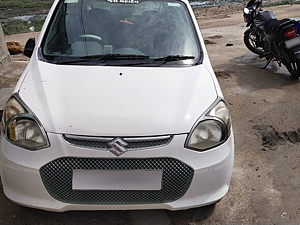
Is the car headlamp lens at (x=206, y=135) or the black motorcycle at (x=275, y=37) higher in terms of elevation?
the car headlamp lens at (x=206, y=135)

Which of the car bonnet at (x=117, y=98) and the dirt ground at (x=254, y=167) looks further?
the dirt ground at (x=254, y=167)

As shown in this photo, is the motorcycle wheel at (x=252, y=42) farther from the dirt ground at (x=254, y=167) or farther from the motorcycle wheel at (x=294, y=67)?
the motorcycle wheel at (x=294, y=67)

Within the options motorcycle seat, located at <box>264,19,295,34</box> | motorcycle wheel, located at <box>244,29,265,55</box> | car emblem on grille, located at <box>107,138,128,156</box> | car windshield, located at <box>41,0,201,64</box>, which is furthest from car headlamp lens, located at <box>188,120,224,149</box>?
motorcycle wheel, located at <box>244,29,265,55</box>

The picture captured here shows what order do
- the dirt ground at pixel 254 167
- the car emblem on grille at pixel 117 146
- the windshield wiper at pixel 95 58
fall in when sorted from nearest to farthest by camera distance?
the car emblem on grille at pixel 117 146
the dirt ground at pixel 254 167
the windshield wiper at pixel 95 58

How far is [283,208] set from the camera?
10.5 ft

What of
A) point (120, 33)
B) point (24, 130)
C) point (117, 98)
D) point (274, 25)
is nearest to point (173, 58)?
point (120, 33)

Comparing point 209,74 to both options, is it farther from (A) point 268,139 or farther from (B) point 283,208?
(A) point 268,139

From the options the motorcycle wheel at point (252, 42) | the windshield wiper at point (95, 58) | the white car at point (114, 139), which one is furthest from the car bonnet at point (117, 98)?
the motorcycle wheel at point (252, 42)

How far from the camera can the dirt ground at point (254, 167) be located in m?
2.99

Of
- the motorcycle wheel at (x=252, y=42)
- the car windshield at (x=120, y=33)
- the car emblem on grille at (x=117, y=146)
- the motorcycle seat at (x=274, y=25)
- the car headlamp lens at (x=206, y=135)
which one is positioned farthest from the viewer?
the motorcycle wheel at (x=252, y=42)

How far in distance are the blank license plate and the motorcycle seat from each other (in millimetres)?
4968

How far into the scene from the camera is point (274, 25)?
22.3 ft

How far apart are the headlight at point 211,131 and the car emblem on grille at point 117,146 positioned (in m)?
0.43

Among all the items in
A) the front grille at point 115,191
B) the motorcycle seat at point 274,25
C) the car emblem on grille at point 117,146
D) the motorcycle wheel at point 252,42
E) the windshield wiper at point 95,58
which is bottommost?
the motorcycle wheel at point 252,42
